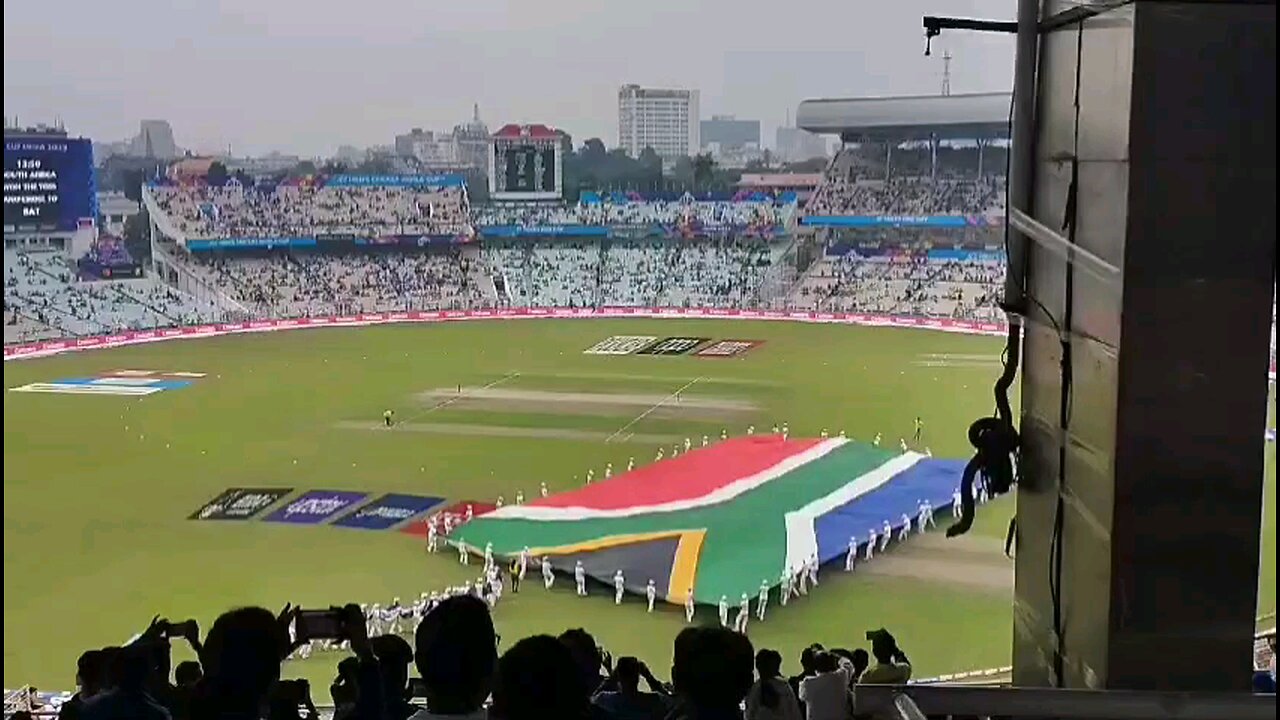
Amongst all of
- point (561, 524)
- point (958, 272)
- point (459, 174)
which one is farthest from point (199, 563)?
point (459, 174)

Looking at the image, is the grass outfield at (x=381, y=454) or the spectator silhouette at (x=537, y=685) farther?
the grass outfield at (x=381, y=454)

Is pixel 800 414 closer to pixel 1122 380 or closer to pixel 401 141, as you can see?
pixel 1122 380

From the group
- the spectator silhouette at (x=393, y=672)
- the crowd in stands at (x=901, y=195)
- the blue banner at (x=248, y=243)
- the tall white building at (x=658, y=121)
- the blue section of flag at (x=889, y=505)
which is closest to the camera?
the spectator silhouette at (x=393, y=672)

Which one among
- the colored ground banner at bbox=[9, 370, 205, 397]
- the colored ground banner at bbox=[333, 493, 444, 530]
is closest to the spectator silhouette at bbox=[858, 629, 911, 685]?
the colored ground banner at bbox=[333, 493, 444, 530]

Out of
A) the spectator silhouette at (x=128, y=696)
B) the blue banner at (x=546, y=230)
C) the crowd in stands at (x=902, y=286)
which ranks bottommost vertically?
the crowd in stands at (x=902, y=286)

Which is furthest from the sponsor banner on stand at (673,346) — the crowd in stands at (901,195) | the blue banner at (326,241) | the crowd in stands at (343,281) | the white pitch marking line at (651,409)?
the blue banner at (326,241)

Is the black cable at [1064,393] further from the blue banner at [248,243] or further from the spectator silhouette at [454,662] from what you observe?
the blue banner at [248,243]

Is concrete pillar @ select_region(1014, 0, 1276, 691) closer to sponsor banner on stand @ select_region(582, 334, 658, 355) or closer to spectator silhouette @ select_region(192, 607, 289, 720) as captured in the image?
spectator silhouette @ select_region(192, 607, 289, 720)
